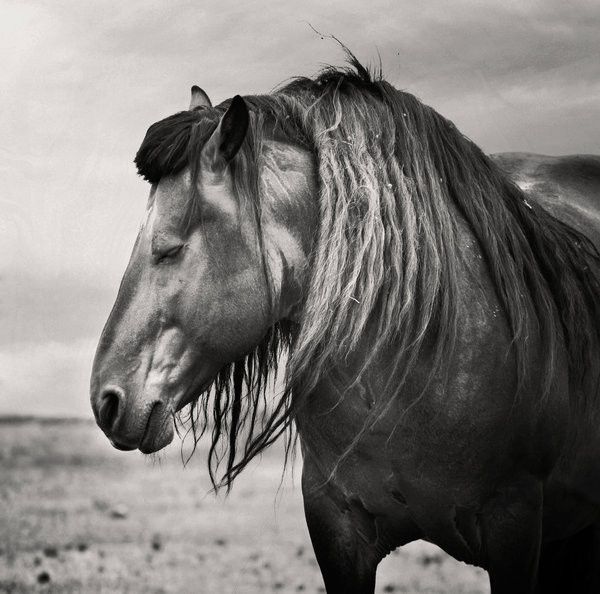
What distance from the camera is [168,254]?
3557mm

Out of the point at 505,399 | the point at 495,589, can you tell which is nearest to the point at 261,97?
the point at 505,399

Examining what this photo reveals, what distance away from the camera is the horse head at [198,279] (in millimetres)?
3510

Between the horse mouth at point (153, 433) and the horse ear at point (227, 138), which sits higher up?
the horse ear at point (227, 138)

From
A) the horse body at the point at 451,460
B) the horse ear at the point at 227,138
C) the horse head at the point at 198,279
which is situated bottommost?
the horse body at the point at 451,460

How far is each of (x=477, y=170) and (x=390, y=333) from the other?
2.50 feet

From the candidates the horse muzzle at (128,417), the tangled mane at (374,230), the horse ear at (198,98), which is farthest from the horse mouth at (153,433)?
the horse ear at (198,98)

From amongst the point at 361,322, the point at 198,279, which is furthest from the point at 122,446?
the point at 361,322

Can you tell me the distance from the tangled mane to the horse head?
4 centimetres

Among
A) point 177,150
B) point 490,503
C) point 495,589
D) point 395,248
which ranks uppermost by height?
point 177,150

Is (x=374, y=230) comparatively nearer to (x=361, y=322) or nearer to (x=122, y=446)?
(x=361, y=322)

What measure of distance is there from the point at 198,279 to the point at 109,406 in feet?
1.61

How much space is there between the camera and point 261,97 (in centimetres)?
387

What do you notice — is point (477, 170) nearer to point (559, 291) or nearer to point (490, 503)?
point (559, 291)

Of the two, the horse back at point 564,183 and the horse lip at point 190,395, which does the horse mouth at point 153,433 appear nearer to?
the horse lip at point 190,395
